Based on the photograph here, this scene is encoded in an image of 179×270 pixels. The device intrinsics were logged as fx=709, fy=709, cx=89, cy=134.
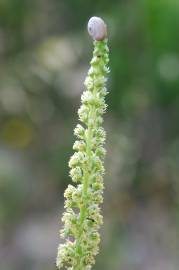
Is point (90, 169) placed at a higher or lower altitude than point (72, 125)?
lower

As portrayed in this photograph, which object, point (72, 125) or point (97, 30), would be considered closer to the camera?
point (97, 30)

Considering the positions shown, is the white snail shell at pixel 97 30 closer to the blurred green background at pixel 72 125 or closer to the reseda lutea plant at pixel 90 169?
the reseda lutea plant at pixel 90 169

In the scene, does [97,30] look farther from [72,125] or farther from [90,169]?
[72,125]

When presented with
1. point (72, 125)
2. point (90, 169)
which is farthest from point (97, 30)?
point (72, 125)

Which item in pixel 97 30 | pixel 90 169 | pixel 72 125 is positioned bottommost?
pixel 90 169

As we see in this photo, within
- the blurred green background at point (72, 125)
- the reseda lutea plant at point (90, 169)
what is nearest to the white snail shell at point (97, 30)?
the reseda lutea plant at point (90, 169)

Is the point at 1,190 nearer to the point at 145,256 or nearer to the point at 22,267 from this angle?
the point at 22,267

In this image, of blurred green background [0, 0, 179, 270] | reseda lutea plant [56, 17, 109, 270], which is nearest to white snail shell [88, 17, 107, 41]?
reseda lutea plant [56, 17, 109, 270]
